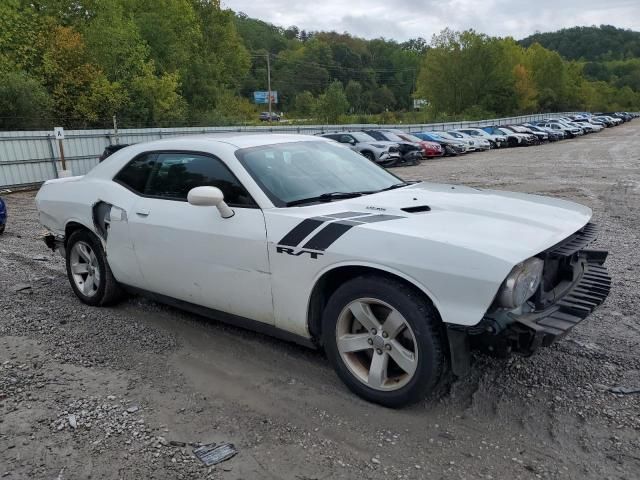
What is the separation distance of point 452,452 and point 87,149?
1808cm

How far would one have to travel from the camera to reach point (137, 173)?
4477 millimetres

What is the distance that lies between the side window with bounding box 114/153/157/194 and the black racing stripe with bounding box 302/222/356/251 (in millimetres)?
1882

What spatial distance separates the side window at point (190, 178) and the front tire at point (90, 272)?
91 cm

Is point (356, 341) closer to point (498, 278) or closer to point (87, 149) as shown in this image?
point (498, 278)

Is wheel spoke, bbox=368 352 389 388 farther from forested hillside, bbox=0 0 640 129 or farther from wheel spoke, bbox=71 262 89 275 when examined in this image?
forested hillside, bbox=0 0 640 129

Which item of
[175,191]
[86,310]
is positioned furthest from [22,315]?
[175,191]

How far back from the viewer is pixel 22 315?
4.78 meters

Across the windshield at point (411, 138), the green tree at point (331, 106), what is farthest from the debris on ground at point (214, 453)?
the green tree at point (331, 106)

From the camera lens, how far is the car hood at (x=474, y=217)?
2825 millimetres

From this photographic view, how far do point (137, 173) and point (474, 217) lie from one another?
2.82 meters

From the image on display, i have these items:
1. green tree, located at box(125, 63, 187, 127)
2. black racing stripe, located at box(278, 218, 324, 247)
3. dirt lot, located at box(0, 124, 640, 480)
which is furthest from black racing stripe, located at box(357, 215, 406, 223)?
green tree, located at box(125, 63, 187, 127)

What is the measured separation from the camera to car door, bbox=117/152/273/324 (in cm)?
350

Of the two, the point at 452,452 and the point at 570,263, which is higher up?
the point at 570,263

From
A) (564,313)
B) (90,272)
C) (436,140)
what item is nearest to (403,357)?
(564,313)
